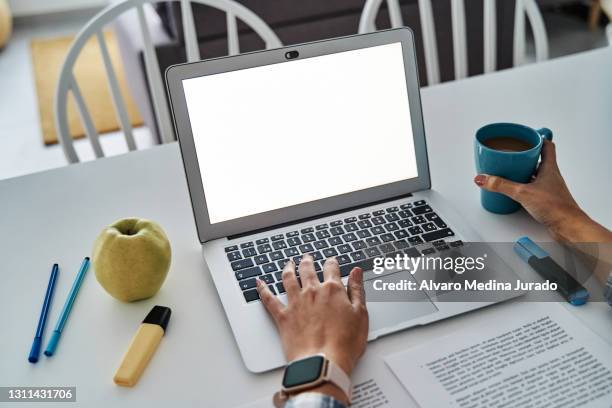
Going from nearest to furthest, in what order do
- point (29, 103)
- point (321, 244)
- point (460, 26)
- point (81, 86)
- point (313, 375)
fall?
point (313, 375) < point (321, 244) < point (460, 26) < point (29, 103) < point (81, 86)

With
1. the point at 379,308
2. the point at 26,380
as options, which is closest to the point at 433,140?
the point at 379,308

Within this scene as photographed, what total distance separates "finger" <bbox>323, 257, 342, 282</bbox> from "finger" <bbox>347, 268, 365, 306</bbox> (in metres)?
0.02

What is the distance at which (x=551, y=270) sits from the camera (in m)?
0.80

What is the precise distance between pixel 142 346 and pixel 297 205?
296 mm

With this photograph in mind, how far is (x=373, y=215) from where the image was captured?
90 cm

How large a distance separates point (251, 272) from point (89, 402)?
25cm

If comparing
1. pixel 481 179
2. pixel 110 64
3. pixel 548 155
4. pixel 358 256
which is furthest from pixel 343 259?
pixel 110 64

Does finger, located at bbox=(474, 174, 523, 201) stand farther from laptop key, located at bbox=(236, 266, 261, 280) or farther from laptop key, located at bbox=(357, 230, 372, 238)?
laptop key, located at bbox=(236, 266, 261, 280)

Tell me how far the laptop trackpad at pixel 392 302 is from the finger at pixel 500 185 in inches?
7.4

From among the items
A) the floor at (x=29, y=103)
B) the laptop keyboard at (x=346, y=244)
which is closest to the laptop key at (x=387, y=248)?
the laptop keyboard at (x=346, y=244)

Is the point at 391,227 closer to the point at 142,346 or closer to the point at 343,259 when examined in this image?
the point at 343,259

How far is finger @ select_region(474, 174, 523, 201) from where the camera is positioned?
883 millimetres

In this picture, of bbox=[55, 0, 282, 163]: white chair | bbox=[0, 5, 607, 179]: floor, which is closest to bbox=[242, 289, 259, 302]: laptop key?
bbox=[55, 0, 282, 163]: white chair

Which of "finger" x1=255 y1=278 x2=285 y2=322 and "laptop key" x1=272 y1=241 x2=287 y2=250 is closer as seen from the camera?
"finger" x1=255 y1=278 x2=285 y2=322
